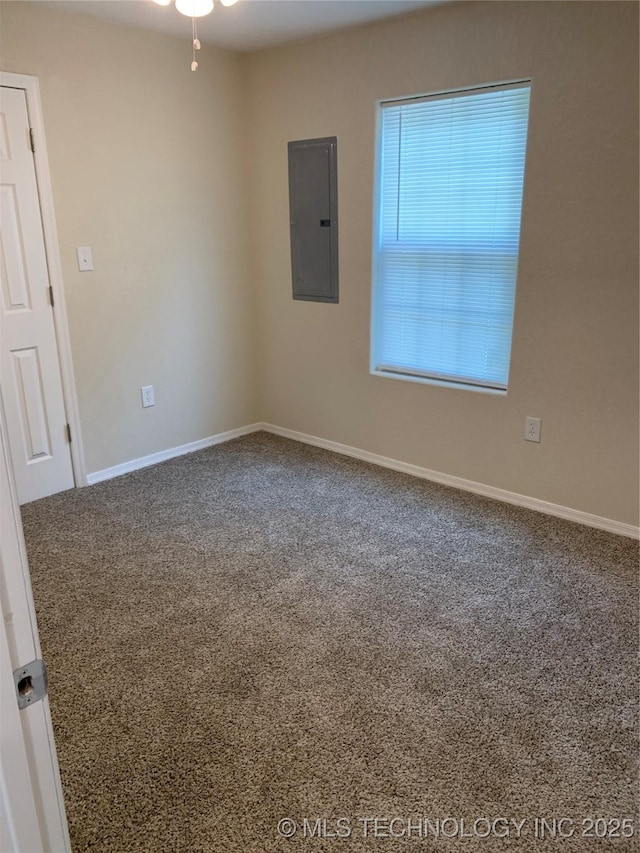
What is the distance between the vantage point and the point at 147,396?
3.74 meters

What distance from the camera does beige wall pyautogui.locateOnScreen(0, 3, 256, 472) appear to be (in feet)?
10.1

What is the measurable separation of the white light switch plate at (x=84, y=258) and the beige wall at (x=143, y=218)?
36mm

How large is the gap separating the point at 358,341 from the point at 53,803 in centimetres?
312

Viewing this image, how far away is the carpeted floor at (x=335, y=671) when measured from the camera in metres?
1.56

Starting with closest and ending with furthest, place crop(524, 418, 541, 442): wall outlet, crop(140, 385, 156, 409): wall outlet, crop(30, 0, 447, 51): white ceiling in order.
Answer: crop(30, 0, 447, 51): white ceiling, crop(524, 418, 541, 442): wall outlet, crop(140, 385, 156, 409): wall outlet

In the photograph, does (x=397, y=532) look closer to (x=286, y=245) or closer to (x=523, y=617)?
(x=523, y=617)

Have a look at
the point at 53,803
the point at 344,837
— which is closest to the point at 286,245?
the point at 344,837

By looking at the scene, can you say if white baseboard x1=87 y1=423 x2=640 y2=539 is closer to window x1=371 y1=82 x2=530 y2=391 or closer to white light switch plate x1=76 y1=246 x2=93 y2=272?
window x1=371 y1=82 x2=530 y2=391

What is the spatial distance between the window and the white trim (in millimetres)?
1270

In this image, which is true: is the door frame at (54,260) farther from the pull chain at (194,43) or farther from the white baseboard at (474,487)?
the white baseboard at (474,487)

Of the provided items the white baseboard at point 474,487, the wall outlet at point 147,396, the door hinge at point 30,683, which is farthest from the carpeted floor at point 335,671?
the door hinge at point 30,683

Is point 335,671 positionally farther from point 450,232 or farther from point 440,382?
point 450,232

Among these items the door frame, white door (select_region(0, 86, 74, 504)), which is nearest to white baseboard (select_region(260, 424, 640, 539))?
the door frame

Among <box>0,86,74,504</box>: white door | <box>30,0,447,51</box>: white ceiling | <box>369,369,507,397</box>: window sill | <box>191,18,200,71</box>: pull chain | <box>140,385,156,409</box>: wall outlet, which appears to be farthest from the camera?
<box>140,385,156,409</box>: wall outlet
